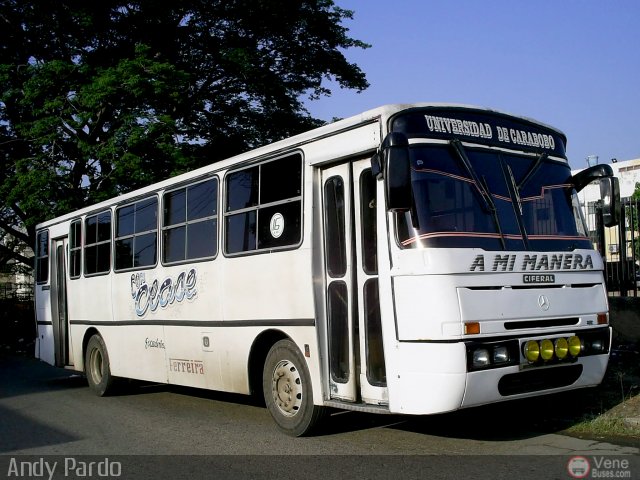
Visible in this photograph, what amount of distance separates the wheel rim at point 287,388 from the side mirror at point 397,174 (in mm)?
2342

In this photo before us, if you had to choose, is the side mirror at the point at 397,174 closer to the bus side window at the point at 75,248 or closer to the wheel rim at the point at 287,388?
the wheel rim at the point at 287,388

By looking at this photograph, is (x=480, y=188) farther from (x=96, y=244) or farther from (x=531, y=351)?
(x=96, y=244)

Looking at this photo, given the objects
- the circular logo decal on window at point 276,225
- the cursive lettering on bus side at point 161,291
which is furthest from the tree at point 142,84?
the circular logo decal on window at point 276,225

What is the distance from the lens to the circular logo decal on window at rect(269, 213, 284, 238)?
7.68 m

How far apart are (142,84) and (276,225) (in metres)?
12.0

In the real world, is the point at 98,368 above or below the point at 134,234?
below

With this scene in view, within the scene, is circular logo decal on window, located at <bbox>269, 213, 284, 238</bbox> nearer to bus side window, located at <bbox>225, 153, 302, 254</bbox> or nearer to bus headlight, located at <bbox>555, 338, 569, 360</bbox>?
bus side window, located at <bbox>225, 153, 302, 254</bbox>

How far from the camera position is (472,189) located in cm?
643

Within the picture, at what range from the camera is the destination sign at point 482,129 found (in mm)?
6431

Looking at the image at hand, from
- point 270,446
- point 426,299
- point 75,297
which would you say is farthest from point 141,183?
point 426,299

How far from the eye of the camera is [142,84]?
1830 cm

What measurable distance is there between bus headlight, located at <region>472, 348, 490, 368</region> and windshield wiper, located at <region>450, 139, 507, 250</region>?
103cm

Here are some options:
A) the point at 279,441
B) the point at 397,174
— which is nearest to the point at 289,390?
the point at 279,441

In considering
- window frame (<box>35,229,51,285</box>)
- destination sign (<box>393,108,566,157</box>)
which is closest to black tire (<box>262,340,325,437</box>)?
destination sign (<box>393,108,566,157</box>)
